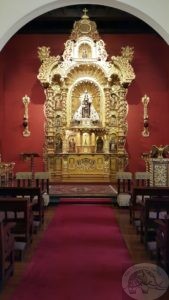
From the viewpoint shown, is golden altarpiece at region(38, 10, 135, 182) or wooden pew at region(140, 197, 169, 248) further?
golden altarpiece at region(38, 10, 135, 182)

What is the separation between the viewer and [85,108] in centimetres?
1573

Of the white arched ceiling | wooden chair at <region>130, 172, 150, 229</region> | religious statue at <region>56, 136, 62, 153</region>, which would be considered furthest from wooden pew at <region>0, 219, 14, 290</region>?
religious statue at <region>56, 136, 62, 153</region>

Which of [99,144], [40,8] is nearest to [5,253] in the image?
[40,8]

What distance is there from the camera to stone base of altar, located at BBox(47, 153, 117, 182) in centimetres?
1541

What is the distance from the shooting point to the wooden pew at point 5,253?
442cm

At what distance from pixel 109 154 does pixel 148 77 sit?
3302 millimetres

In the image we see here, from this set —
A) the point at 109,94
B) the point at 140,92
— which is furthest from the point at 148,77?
the point at 109,94

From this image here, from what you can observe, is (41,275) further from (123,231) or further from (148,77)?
(148,77)

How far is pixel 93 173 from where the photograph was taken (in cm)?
1544

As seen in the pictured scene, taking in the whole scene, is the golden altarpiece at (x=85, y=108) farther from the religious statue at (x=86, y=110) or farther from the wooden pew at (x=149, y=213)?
the wooden pew at (x=149, y=213)

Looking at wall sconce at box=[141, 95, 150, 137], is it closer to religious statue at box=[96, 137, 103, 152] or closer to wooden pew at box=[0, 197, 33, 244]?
religious statue at box=[96, 137, 103, 152]

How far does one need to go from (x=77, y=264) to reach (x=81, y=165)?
33.4 feet

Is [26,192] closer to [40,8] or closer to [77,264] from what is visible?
[77,264]

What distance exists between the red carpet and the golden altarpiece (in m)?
6.76
